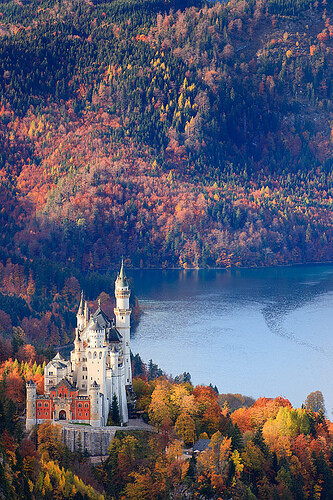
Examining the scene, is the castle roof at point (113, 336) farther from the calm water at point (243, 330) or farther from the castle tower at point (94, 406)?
the calm water at point (243, 330)

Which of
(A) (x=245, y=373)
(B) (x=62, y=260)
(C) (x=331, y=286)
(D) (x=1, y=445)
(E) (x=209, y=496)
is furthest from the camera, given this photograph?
(B) (x=62, y=260)

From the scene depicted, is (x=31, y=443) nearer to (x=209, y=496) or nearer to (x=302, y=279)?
(x=209, y=496)

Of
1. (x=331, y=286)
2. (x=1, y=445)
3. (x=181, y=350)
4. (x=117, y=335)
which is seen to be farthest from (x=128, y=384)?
(x=331, y=286)

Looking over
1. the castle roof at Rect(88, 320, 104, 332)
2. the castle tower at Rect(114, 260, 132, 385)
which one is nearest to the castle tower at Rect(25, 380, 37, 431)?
the castle roof at Rect(88, 320, 104, 332)

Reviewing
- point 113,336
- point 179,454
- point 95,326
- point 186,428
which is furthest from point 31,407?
point 186,428

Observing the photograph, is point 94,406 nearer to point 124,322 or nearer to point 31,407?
point 31,407

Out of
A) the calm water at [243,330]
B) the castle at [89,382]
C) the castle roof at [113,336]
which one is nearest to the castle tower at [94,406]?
the castle at [89,382]

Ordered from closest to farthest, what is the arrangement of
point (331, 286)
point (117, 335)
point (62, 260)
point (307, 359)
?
point (117, 335), point (307, 359), point (331, 286), point (62, 260)
